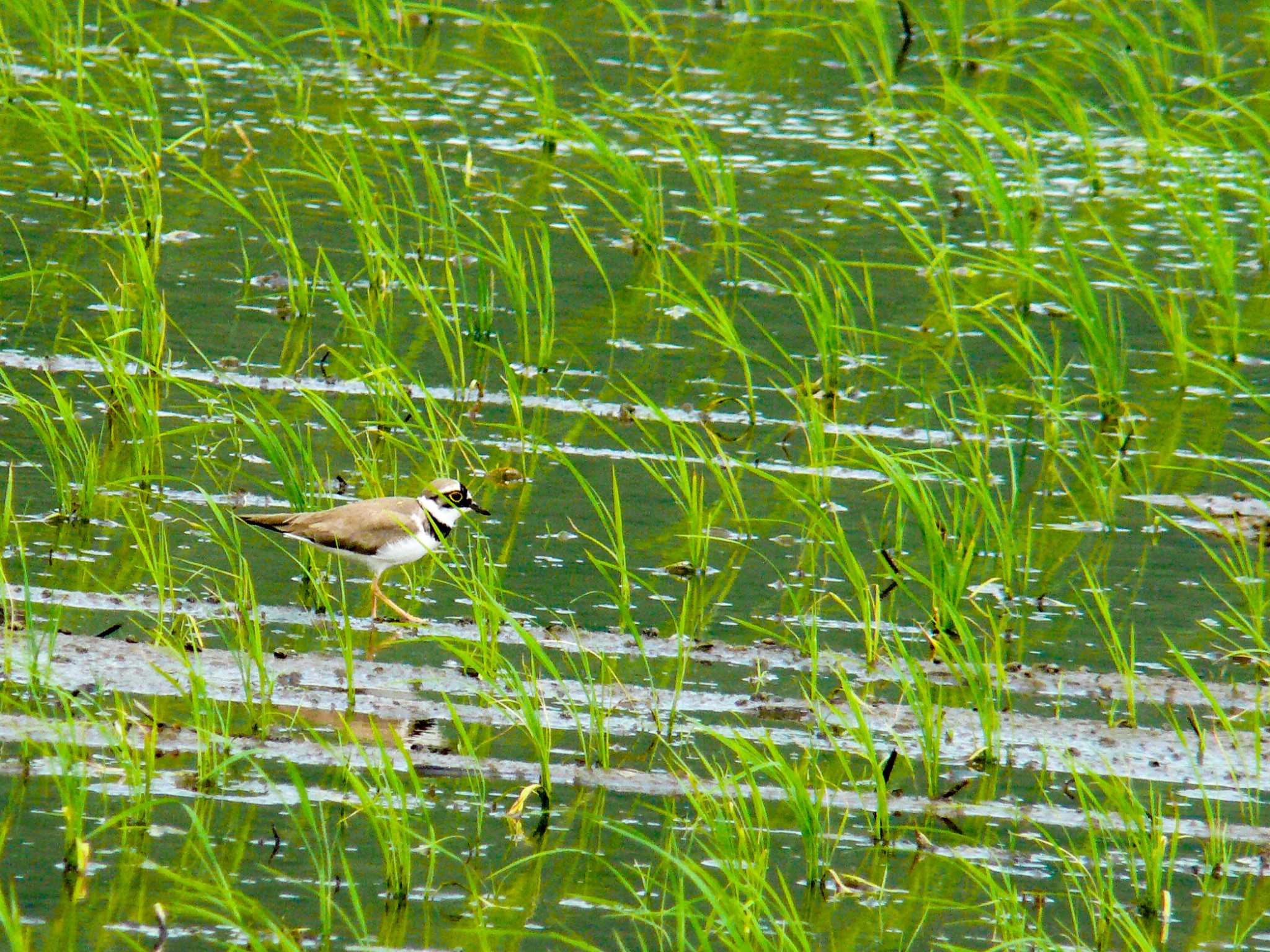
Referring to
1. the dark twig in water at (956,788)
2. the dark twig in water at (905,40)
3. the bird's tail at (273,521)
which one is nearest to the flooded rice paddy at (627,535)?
the dark twig in water at (956,788)

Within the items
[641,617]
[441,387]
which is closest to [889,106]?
[441,387]

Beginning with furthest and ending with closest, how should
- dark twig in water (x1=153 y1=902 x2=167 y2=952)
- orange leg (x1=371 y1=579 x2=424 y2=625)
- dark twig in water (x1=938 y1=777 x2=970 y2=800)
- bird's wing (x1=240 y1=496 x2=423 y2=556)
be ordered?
orange leg (x1=371 y1=579 x2=424 y2=625)
bird's wing (x1=240 y1=496 x2=423 y2=556)
dark twig in water (x1=938 y1=777 x2=970 y2=800)
dark twig in water (x1=153 y1=902 x2=167 y2=952)

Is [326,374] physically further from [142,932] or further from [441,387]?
[142,932]

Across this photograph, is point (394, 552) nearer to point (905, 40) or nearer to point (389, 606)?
point (389, 606)

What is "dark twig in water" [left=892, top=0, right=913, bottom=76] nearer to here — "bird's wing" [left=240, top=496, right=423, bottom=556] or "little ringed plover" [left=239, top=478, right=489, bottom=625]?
"little ringed plover" [left=239, top=478, right=489, bottom=625]

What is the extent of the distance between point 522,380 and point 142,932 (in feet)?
16.5

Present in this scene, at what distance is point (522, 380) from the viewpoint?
9.30m

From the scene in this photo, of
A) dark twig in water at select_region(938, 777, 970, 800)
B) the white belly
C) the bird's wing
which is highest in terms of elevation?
the bird's wing

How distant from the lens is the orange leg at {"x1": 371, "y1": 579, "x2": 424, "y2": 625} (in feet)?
21.9

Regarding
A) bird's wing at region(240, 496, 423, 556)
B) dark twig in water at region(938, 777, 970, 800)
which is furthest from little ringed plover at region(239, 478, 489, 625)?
dark twig in water at region(938, 777, 970, 800)

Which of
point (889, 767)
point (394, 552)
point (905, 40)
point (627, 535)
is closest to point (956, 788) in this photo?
point (889, 767)

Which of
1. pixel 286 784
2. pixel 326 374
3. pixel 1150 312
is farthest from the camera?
pixel 1150 312

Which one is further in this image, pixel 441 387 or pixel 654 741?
pixel 441 387

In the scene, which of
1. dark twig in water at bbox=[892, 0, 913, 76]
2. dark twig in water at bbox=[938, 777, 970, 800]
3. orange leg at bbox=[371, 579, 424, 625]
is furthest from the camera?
dark twig in water at bbox=[892, 0, 913, 76]
